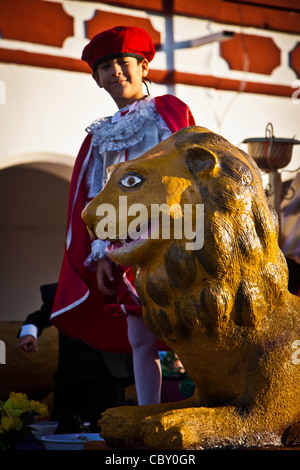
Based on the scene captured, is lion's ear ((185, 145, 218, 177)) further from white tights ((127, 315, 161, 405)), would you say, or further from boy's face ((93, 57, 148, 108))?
boy's face ((93, 57, 148, 108))

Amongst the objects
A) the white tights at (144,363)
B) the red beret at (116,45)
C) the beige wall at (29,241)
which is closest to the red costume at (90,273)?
the red beret at (116,45)

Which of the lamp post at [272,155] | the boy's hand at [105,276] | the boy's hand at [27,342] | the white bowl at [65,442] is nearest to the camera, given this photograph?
the white bowl at [65,442]

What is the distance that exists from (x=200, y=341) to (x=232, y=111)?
3862mm

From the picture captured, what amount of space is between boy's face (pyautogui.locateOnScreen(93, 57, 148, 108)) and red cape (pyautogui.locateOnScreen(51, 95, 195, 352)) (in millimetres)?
94

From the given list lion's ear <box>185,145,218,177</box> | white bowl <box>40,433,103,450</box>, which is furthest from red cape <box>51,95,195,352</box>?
lion's ear <box>185,145,218,177</box>

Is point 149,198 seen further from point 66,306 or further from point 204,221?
point 66,306

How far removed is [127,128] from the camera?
1965mm

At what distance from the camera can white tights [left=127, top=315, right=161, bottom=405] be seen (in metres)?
1.78

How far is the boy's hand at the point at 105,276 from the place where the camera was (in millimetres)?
1887

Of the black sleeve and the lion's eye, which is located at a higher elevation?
the lion's eye

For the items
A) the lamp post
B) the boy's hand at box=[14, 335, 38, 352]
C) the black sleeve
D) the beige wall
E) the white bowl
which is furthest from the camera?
the beige wall

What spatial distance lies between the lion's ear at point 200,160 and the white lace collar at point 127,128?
2.01 feet

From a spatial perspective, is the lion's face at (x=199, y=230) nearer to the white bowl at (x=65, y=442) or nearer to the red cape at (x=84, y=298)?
the white bowl at (x=65, y=442)

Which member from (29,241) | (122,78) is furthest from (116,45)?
(29,241)
